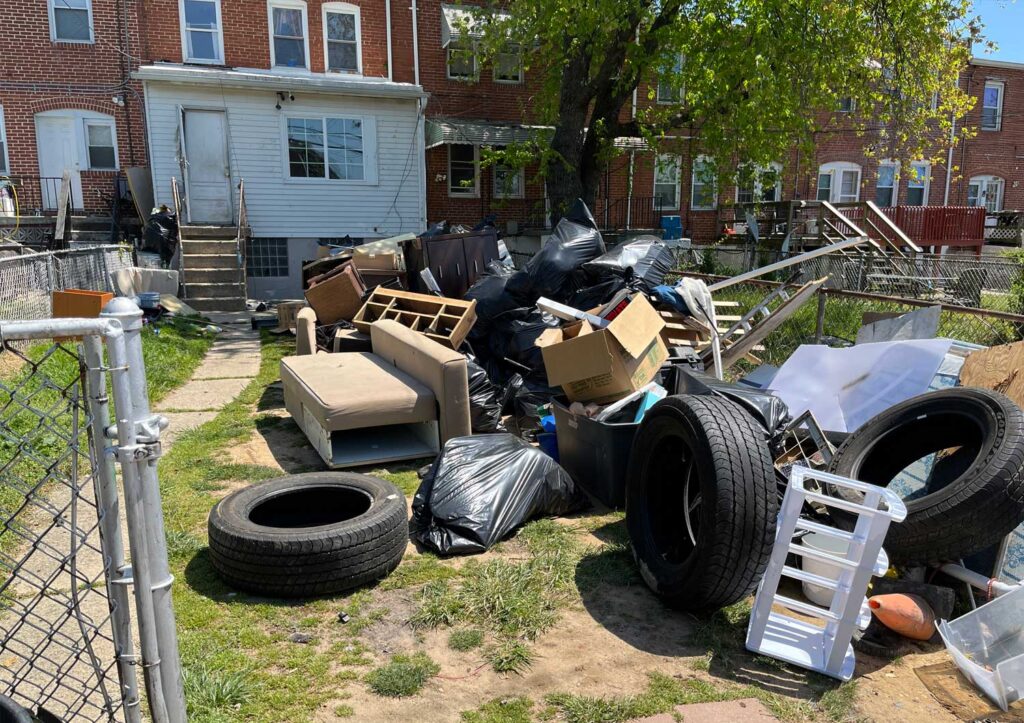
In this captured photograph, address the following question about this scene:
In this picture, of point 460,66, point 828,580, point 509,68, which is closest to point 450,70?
point 460,66

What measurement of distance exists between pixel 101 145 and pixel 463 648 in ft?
53.2

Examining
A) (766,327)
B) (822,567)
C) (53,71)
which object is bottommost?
(822,567)

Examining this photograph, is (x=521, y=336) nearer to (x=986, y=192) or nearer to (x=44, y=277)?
(x=44, y=277)

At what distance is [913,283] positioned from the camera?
13594mm

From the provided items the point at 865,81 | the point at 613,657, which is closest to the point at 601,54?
the point at 865,81

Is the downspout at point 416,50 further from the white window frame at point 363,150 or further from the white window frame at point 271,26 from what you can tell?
the white window frame at point 271,26

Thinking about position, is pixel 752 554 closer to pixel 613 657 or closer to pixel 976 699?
pixel 613 657

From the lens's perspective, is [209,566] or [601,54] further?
[601,54]

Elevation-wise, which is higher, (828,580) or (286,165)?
(286,165)

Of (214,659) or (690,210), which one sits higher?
(690,210)

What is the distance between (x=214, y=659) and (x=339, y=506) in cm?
132

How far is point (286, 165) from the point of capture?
15320 mm

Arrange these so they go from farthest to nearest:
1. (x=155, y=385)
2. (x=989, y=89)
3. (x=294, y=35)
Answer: (x=989, y=89) → (x=294, y=35) → (x=155, y=385)

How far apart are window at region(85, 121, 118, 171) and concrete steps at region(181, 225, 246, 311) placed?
3283 mm
